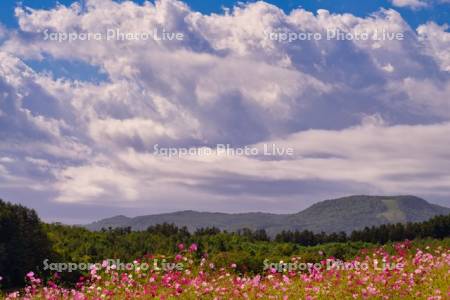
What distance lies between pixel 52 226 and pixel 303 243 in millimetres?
32060

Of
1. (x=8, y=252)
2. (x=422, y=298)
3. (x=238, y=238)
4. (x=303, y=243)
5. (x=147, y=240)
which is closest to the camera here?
(x=422, y=298)

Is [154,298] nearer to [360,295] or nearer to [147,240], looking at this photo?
[360,295]

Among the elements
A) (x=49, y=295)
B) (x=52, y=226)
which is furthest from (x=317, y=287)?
(x=52, y=226)

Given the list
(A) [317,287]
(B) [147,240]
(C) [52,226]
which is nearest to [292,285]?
(A) [317,287]

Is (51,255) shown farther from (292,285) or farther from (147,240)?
(292,285)

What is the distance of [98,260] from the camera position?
36438 millimetres

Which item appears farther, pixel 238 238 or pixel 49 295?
pixel 238 238

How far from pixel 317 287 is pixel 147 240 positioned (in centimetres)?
3056

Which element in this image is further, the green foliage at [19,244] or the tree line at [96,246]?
the tree line at [96,246]

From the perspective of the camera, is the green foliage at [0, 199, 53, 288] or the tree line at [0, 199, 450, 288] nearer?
the green foliage at [0, 199, 53, 288]

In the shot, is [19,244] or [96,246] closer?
[19,244]

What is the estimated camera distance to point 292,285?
14.4 metres

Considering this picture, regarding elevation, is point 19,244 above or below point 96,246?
above

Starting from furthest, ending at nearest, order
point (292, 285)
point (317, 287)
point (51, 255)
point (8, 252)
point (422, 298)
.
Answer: point (51, 255), point (8, 252), point (292, 285), point (317, 287), point (422, 298)
